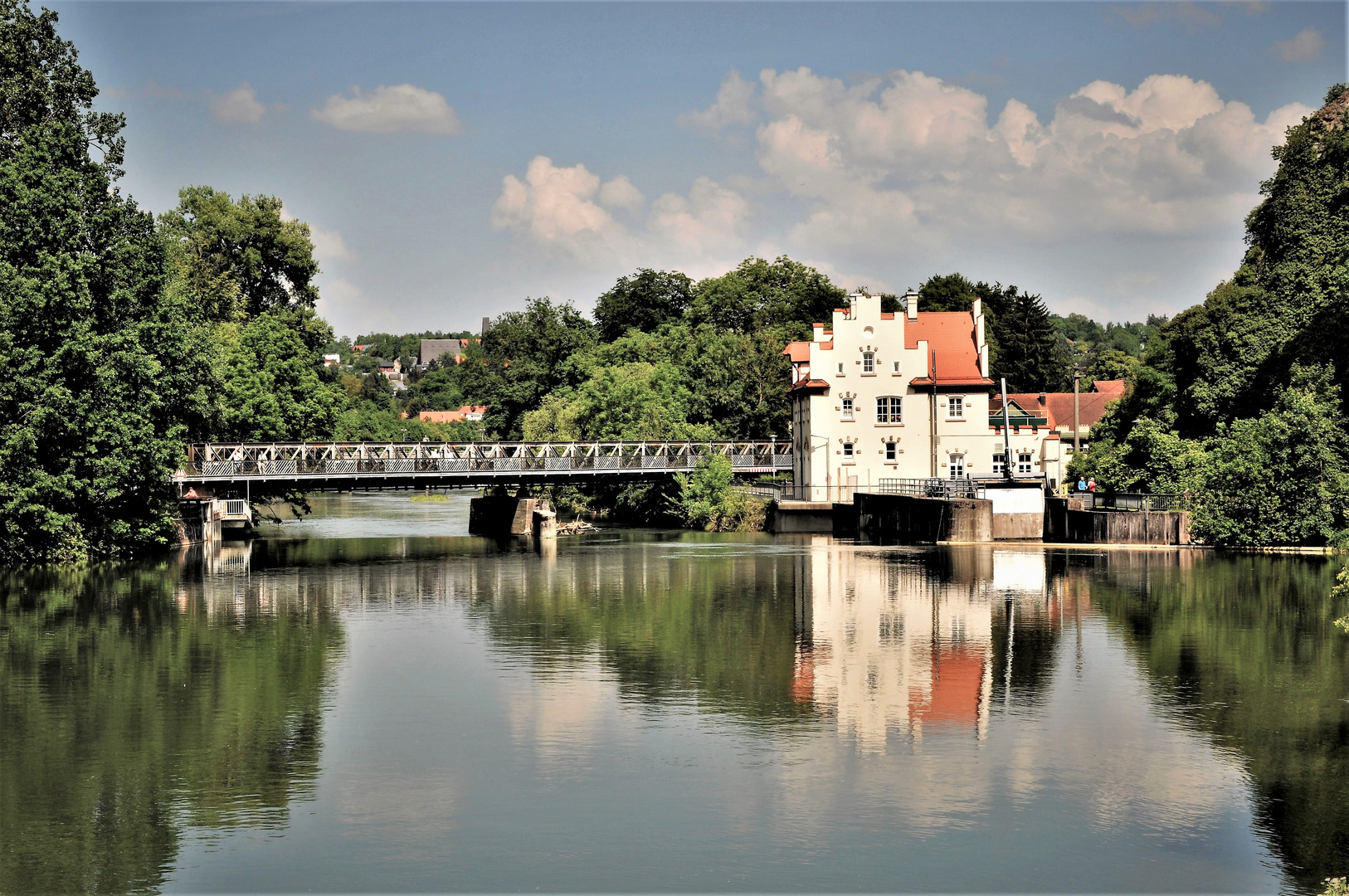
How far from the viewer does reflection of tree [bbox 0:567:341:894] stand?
701 inches

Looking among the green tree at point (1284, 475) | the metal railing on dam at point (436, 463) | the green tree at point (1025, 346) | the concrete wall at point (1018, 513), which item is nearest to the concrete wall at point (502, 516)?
the metal railing on dam at point (436, 463)

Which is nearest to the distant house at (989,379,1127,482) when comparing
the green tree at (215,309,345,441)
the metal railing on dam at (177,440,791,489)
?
the metal railing on dam at (177,440,791,489)

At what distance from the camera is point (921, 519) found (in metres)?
60.8

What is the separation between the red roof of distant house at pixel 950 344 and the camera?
7175 cm

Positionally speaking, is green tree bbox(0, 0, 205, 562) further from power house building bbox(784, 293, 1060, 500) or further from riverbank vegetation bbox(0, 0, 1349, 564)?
power house building bbox(784, 293, 1060, 500)

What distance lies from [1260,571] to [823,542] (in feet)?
70.4

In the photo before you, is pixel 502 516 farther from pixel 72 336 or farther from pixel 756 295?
pixel 756 295

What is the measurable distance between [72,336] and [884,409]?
39.4 m

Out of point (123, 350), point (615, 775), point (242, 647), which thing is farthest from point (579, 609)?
point (123, 350)

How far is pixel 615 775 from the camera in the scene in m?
20.9

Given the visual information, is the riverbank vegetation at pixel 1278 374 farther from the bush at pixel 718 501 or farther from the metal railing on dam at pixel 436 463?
the metal railing on dam at pixel 436 463

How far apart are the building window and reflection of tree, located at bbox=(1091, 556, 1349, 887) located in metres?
23.1

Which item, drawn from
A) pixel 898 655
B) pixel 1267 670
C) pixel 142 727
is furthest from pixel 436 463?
pixel 1267 670

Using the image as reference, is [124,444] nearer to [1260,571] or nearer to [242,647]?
[242,647]
